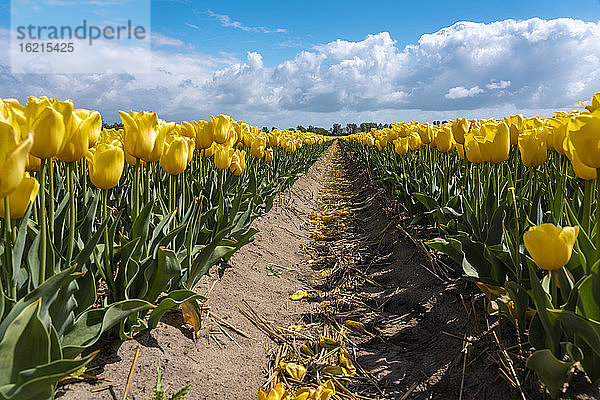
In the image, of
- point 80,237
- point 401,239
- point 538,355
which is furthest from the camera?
point 401,239

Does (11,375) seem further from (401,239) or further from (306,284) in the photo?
(401,239)

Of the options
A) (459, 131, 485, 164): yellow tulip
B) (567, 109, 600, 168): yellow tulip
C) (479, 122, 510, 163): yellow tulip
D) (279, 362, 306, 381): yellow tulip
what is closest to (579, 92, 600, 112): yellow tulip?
(479, 122, 510, 163): yellow tulip

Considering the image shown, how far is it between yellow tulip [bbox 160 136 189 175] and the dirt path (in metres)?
0.94

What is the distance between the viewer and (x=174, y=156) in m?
2.68

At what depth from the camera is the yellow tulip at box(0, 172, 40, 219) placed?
5.08 feet

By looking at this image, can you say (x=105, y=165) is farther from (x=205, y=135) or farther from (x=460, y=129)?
(x=460, y=129)

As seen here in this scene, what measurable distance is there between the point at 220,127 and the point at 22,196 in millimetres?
2289

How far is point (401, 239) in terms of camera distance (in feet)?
16.9

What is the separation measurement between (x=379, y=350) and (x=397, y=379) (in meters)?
0.41

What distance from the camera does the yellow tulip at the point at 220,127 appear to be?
3734mm

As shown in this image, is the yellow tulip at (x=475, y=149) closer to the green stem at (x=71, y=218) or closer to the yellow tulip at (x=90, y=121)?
the yellow tulip at (x=90, y=121)

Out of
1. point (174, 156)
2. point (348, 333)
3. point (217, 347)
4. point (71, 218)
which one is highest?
point (174, 156)

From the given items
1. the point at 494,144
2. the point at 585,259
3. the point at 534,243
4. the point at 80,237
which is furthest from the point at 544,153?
the point at 80,237

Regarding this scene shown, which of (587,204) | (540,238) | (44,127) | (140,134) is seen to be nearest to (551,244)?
(540,238)
